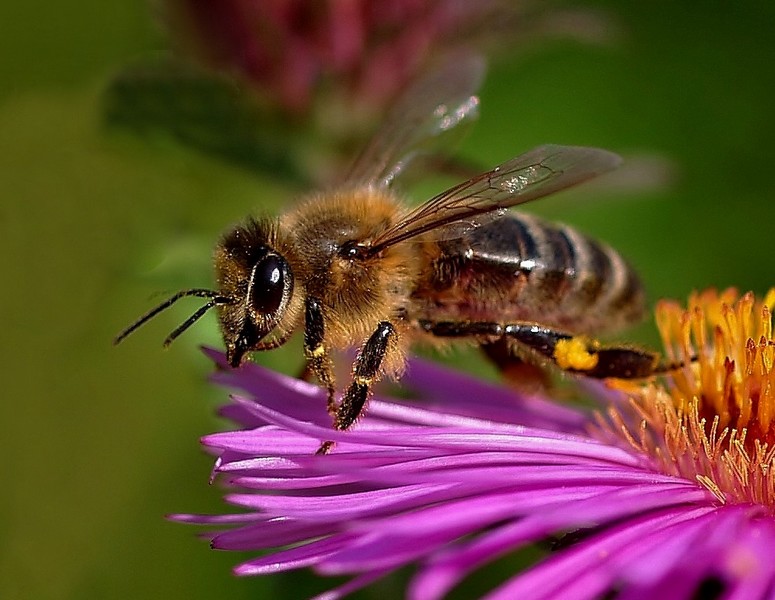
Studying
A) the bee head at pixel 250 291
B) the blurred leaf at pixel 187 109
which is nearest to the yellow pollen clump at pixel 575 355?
the bee head at pixel 250 291

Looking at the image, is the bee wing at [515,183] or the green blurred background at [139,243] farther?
the green blurred background at [139,243]

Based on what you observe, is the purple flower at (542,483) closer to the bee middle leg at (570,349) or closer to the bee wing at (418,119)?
the bee middle leg at (570,349)

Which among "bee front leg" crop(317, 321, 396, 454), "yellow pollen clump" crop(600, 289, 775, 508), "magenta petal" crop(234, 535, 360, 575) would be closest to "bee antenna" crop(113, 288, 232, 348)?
"bee front leg" crop(317, 321, 396, 454)

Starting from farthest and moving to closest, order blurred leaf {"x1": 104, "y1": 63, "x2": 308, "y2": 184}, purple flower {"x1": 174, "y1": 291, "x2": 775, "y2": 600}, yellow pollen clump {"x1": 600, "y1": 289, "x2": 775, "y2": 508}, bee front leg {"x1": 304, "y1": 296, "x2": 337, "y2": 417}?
blurred leaf {"x1": 104, "y1": 63, "x2": 308, "y2": 184}
bee front leg {"x1": 304, "y1": 296, "x2": 337, "y2": 417}
yellow pollen clump {"x1": 600, "y1": 289, "x2": 775, "y2": 508}
purple flower {"x1": 174, "y1": 291, "x2": 775, "y2": 600}

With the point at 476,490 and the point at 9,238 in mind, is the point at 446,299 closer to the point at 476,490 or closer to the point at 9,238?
the point at 476,490

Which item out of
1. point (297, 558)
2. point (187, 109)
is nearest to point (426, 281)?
point (297, 558)

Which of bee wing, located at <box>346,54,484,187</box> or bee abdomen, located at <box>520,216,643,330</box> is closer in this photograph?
bee abdomen, located at <box>520,216,643,330</box>

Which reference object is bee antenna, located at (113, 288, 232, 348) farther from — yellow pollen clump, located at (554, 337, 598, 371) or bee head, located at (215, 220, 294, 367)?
yellow pollen clump, located at (554, 337, 598, 371)
